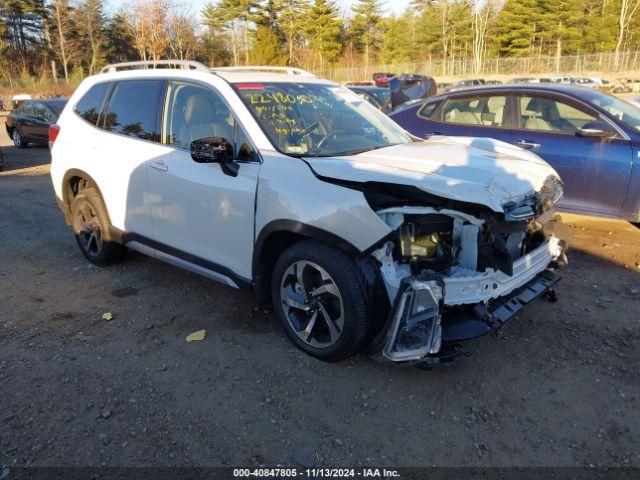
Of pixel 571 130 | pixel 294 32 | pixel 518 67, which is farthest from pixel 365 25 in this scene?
pixel 571 130

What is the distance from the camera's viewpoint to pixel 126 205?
4.54m

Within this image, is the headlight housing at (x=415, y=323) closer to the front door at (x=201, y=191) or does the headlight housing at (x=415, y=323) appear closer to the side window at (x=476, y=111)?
the front door at (x=201, y=191)

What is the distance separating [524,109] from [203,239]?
14.8ft

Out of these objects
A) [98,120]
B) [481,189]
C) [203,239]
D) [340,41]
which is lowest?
[203,239]

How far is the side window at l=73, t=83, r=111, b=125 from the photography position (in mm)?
4918

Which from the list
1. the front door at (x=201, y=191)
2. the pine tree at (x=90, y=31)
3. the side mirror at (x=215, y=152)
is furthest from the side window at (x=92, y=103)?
the pine tree at (x=90, y=31)

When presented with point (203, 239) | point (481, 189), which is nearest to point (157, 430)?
point (203, 239)

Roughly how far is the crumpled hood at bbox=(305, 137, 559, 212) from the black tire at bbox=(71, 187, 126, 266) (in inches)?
102

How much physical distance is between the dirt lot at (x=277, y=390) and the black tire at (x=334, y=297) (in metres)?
0.17

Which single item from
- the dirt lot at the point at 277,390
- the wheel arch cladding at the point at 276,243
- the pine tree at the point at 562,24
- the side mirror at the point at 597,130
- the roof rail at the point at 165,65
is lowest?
the dirt lot at the point at 277,390

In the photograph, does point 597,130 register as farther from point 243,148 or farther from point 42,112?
point 42,112

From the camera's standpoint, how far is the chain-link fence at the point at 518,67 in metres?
50.2

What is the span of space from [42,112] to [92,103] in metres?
11.4

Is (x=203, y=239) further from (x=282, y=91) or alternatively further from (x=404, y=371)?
(x=404, y=371)
